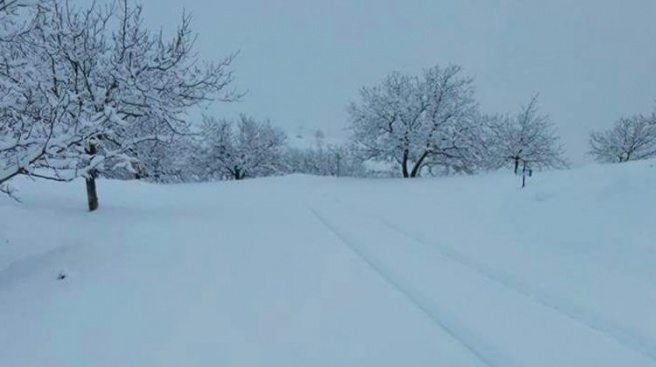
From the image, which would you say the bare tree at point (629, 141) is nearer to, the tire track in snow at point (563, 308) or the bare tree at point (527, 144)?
the bare tree at point (527, 144)

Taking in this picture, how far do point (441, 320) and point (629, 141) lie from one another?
119 ft

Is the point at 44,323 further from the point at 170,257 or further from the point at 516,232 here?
the point at 516,232

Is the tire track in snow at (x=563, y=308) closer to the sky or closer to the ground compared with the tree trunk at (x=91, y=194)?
closer to the ground

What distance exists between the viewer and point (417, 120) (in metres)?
26.8

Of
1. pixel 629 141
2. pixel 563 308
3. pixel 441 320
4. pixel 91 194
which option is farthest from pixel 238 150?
pixel 563 308

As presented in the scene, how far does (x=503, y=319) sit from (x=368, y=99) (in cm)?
2480

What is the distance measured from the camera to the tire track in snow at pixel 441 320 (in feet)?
12.3

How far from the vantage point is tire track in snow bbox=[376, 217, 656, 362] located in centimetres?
392

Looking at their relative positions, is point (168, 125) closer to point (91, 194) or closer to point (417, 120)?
point (91, 194)

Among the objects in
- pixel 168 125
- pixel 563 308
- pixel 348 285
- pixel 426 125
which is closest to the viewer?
pixel 563 308

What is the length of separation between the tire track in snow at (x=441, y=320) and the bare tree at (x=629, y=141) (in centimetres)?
3372

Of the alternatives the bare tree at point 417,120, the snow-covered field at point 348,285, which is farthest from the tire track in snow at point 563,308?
the bare tree at point 417,120

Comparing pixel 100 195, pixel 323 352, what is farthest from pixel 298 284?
pixel 100 195

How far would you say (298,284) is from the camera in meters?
5.66
